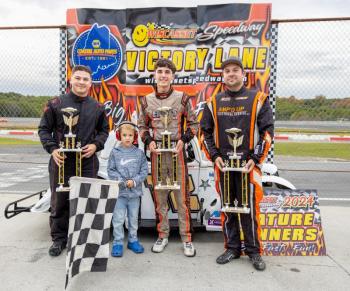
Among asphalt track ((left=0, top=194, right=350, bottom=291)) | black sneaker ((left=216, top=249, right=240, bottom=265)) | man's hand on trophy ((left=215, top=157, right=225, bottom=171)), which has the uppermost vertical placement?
man's hand on trophy ((left=215, top=157, right=225, bottom=171))

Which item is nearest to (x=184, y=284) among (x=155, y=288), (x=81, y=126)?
(x=155, y=288)

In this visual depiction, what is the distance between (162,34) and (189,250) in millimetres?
3010

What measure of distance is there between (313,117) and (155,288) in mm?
4570

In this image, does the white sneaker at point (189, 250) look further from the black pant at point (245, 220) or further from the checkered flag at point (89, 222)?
the checkered flag at point (89, 222)

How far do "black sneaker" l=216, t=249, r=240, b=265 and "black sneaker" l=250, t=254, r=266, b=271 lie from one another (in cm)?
17

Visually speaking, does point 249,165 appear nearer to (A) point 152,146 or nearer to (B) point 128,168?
(A) point 152,146

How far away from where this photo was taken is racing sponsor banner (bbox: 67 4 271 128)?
488 centimetres

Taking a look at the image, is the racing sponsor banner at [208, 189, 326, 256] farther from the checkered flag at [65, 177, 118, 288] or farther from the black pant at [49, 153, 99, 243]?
the black pant at [49, 153, 99, 243]

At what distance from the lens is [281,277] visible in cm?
308

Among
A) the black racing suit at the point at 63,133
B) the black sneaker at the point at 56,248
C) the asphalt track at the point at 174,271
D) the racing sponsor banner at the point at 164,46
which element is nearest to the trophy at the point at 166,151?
the black racing suit at the point at 63,133

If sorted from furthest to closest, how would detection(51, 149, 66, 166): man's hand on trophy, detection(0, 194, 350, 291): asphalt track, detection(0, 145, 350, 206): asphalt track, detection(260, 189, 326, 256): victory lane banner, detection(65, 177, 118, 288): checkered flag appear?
detection(0, 145, 350, 206): asphalt track
detection(260, 189, 326, 256): victory lane banner
detection(51, 149, 66, 166): man's hand on trophy
detection(0, 194, 350, 291): asphalt track
detection(65, 177, 118, 288): checkered flag

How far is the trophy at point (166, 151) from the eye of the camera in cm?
337

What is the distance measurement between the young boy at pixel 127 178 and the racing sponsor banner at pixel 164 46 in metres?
1.37

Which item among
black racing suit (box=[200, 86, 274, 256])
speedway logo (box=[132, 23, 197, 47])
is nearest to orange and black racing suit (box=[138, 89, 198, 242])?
black racing suit (box=[200, 86, 274, 256])
